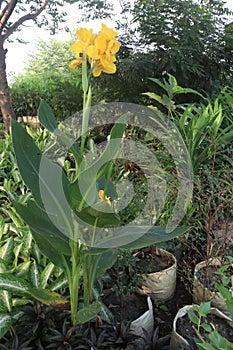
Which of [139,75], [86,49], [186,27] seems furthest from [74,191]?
[186,27]

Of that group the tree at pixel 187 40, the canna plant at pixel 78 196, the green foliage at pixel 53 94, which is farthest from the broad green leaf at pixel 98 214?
the green foliage at pixel 53 94

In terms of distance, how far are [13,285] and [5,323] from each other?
0.13 m

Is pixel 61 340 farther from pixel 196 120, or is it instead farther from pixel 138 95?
pixel 138 95

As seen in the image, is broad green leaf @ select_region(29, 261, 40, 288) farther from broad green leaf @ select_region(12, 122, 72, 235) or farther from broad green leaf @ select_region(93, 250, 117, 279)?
broad green leaf @ select_region(12, 122, 72, 235)

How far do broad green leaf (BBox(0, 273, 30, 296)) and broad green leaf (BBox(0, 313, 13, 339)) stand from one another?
0.27ft

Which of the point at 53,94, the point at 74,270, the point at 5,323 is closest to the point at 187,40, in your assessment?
the point at 53,94

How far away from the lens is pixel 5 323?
1.20 meters

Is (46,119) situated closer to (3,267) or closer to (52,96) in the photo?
(3,267)

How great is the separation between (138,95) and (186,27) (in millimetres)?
874

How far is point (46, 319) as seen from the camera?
1261mm

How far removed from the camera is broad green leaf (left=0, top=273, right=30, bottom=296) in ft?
4.13

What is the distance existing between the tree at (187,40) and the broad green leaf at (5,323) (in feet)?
9.96

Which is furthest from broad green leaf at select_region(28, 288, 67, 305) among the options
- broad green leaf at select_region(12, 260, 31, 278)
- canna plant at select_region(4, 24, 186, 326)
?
broad green leaf at select_region(12, 260, 31, 278)

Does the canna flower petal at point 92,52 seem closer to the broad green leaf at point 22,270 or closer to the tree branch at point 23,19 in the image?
the broad green leaf at point 22,270
